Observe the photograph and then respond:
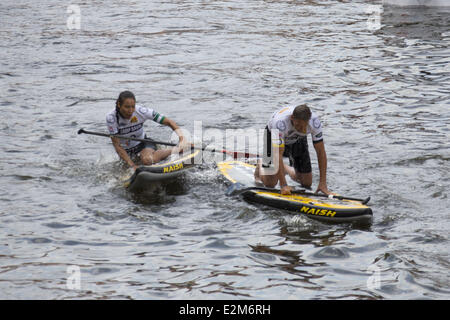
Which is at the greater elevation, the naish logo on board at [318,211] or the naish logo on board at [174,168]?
the naish logo on board at [174,168]

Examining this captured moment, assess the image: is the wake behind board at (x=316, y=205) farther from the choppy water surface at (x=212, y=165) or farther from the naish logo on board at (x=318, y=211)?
the choppy water surface at (x=212, y=165)

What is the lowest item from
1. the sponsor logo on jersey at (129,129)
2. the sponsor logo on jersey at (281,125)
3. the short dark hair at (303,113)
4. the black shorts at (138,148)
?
the black shorts at (138,148)

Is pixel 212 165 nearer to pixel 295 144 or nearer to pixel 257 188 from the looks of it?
pixel 257 188

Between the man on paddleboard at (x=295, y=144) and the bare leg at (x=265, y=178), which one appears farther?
the bare leg at (x=265, y=178)

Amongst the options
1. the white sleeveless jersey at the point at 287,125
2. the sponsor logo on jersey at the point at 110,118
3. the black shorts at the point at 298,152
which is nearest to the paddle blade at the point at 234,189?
the black shorts at the point at 298,152

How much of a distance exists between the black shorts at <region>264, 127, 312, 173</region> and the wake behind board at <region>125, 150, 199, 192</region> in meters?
2.00

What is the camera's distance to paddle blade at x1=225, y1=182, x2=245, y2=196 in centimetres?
1152

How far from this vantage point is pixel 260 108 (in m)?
18.3

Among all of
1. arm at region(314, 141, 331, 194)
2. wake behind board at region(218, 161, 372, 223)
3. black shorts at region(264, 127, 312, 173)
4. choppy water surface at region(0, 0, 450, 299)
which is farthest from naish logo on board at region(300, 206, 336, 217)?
black shorts at region(264, 127, 312, 173)

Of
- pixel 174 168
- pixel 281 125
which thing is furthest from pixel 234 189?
pixel 281 125

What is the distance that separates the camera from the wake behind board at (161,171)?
11.7 metres

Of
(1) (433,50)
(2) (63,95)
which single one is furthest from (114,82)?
(1) (433,50)

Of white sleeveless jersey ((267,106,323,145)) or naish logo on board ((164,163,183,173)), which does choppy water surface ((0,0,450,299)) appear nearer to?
naish logo on board ((164,163,183,173))

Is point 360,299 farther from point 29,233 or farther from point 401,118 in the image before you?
point 401,118
